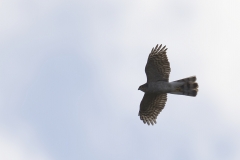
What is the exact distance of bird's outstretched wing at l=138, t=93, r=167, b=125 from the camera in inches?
1077

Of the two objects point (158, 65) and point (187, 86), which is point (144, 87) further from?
point (187, 86)

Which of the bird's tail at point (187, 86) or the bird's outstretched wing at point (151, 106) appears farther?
the bird's outstretched wing at point (151, 106)

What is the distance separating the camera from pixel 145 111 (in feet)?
90.8

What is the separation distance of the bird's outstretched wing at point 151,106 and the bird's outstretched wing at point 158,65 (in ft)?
3.98

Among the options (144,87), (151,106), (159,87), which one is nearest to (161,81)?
(159,87)

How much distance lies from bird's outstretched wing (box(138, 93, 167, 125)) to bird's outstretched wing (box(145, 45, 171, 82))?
121 centimetres

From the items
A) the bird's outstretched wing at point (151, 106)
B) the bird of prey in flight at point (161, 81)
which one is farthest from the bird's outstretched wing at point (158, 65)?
the bird's outstretched wing at point (151, 106)

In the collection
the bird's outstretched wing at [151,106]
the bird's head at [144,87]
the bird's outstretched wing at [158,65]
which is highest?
the bird's outstretched wing at [158,65]

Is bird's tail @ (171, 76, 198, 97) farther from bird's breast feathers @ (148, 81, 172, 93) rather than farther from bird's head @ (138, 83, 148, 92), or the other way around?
bird's head @ (138, 83, 148, 92)

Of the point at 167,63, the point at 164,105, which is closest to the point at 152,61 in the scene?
the point at 167,63

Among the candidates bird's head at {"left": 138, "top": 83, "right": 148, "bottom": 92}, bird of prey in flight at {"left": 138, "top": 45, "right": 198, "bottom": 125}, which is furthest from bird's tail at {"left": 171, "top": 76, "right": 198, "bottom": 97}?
bird's head at {"left": 138, "top": 83, "right": 148, "bottom": 92}

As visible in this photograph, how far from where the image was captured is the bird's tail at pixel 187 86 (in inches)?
1023

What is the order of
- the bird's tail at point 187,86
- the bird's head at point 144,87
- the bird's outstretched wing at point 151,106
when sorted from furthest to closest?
1. the bird's outstretched wing at point 151,106
2. the bird's head at point 144,87
3. the bird's tail at point 187,86

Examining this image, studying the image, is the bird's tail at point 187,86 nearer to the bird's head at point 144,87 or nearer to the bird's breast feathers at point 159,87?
the bird's breast feathers at point 159,87
